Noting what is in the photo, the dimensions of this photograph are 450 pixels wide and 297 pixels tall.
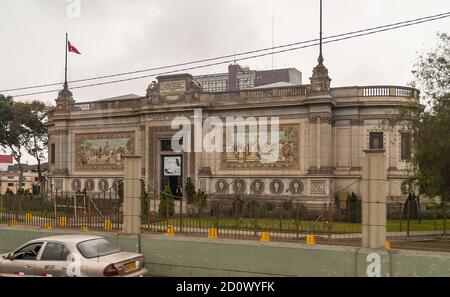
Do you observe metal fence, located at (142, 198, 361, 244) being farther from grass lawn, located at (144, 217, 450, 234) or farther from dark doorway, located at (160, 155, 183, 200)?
dark doorway, located at (160, 155, 183, 200)

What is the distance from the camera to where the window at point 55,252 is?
33.7 feet

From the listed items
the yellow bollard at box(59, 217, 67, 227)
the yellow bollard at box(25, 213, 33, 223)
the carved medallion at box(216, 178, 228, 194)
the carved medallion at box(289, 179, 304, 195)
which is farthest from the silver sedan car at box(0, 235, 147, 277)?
the carved medallion at box(216, 178, 228, 194)

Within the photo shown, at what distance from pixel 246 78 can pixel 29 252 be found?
7822cm

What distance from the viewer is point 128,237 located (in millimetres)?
13258

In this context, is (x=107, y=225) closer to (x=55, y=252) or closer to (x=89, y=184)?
(x=55, y=252)

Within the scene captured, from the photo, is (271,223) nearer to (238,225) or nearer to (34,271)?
(238,225)

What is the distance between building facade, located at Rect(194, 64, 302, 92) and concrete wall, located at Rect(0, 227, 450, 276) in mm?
35863

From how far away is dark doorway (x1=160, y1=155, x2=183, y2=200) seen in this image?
3650cm

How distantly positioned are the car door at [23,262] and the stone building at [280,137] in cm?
2264

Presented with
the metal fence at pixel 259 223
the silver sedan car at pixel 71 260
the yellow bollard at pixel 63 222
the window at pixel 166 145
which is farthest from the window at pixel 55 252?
the window at pixel 166 145

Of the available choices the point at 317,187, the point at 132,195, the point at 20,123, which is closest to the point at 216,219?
the point at 132,195

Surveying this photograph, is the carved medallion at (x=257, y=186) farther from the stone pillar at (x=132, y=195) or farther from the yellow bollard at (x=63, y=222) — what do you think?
the stone pillar at (x=132, y=195)

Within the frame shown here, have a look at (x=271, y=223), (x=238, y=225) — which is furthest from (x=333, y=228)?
(x=238, y=225)

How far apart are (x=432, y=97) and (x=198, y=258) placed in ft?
46.6
